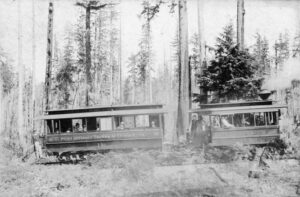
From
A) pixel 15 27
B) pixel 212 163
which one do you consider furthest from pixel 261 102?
pixel 15 27

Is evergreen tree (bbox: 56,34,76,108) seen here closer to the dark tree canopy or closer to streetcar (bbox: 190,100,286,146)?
the dark tree canopy

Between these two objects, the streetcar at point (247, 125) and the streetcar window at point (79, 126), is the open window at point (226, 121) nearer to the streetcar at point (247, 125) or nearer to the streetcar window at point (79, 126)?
the streetcar at point (247, 125)

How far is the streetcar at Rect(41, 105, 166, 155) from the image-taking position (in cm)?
1101

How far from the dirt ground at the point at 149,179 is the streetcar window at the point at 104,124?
1.77 meters

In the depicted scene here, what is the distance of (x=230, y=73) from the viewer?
14438 millimetres

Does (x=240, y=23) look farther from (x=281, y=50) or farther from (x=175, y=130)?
(x=175, y=130)

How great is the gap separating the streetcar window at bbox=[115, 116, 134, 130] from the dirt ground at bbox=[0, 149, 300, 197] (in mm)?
1716

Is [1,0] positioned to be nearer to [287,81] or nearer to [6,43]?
[6,43]

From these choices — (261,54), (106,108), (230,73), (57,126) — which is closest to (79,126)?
(57,126)

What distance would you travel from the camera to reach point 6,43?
11219 mm

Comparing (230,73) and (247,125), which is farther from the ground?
(230,73)

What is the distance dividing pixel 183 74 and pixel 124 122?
4228 mm

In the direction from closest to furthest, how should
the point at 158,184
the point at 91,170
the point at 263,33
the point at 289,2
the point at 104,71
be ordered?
the point at 158,184, the point at 91,170, the point at 289,2, the point at 263,33, the point at 104,71

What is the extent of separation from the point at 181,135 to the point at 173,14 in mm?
5834
